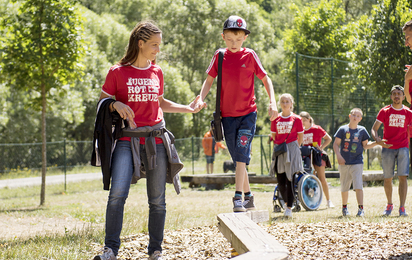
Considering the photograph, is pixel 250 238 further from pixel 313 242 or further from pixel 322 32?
pixel 322 32

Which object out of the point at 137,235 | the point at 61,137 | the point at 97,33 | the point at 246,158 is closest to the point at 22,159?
the point at 61,137

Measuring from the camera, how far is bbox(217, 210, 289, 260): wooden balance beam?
3.24 metres

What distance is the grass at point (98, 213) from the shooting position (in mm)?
5133

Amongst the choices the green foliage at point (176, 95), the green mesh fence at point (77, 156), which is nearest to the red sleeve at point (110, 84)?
the green mesh fence at point (77, 156)

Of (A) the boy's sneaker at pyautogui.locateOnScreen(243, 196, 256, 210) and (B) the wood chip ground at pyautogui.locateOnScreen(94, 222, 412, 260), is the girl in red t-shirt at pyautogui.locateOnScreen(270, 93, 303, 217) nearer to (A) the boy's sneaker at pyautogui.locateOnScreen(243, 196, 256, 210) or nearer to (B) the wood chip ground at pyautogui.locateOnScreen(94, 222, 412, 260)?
Answer: (B) the wood chip ground at pyautogui.locateOnScreen(94, 222, 412, 260)

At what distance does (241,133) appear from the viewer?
16.9 ft

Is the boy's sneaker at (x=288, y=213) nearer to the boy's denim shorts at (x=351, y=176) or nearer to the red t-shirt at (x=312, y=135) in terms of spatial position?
the boy's denim shorts at (x=351, y=176)

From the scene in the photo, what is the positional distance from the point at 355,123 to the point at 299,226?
2.79 metres

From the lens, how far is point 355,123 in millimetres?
8188

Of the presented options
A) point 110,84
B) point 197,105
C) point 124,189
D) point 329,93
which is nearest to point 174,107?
point 197,105

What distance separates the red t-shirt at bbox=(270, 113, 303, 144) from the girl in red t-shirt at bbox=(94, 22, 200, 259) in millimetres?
3938

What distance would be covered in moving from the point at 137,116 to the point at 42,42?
7723 millimetres

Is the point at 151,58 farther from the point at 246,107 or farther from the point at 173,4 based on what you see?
the point at 173,4

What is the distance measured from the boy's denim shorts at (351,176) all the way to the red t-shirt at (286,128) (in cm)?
100
